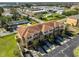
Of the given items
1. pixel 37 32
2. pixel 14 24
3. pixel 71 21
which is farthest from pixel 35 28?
pixel 71 21

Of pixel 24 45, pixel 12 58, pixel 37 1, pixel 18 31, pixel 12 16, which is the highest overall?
pixel 37 1

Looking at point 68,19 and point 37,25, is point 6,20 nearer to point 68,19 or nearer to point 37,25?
point 37,25

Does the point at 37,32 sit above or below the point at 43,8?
below

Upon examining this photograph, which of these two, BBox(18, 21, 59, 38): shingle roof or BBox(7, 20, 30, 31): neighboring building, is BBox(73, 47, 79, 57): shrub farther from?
BBox(7, 20, 30, 31): neighboring building

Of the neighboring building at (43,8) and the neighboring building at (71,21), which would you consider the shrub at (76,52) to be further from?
the neighboring building at (43,8)

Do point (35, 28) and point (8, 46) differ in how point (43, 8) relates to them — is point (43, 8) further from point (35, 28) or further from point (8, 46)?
point (8, 46)

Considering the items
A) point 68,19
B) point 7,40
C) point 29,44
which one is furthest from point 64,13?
point 7,40

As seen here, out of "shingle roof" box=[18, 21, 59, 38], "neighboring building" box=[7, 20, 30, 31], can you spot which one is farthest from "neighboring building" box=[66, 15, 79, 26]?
"neighboring building" box=[7, 20, 30, 31]

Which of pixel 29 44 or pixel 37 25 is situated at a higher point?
pixel 37 25
